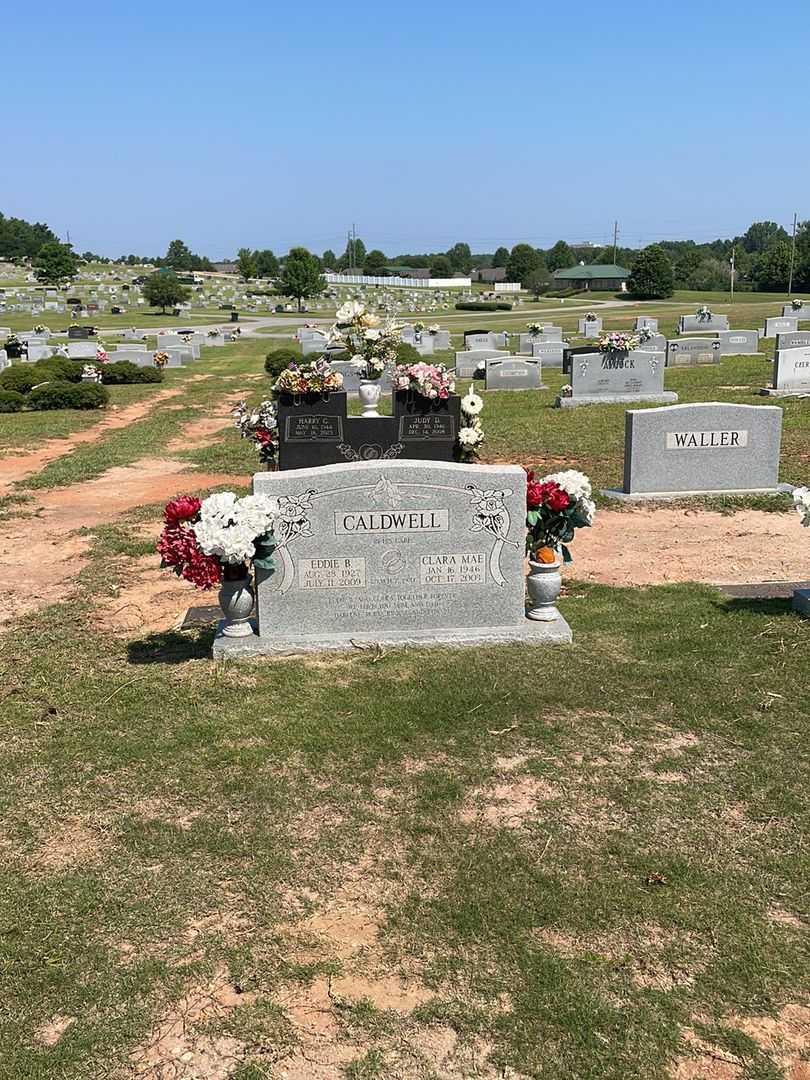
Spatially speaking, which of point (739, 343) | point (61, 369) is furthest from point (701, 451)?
point (739, 343)

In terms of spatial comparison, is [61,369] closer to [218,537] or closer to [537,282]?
[218,537]

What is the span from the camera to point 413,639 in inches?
279

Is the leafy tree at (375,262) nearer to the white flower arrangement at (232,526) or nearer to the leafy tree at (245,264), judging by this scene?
the leafy tree at (245,264)

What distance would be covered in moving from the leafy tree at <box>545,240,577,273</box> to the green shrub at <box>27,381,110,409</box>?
420ft

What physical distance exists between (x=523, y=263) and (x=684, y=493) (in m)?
119

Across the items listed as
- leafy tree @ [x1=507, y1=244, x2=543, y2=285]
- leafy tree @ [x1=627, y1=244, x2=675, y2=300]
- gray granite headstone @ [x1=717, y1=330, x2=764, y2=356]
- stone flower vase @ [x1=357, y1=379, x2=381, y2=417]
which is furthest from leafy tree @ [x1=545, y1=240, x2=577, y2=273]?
stone flower vase @ [x1=357, y1=379, x2=381, y2=417]

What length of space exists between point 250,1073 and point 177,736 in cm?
269

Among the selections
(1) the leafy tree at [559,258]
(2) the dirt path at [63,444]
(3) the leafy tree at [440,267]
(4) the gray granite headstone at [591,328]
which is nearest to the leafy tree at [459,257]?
(3) the leafy tree at [440,267]

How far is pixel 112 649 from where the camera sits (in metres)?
7.39

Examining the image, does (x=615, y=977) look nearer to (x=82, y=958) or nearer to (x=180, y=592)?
(x=82, y=958)

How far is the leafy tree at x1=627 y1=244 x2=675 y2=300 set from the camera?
81.0 metres

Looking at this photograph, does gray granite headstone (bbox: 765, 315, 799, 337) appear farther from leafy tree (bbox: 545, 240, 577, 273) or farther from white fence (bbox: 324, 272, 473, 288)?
leafy tree (bbox: 545, 240, 577, 273)

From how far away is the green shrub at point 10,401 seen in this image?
77.5 feet

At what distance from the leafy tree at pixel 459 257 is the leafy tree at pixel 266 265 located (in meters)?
48.4
